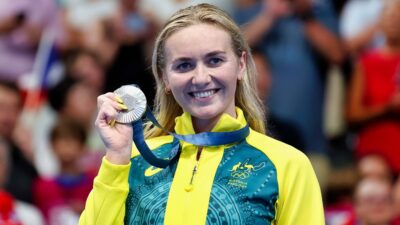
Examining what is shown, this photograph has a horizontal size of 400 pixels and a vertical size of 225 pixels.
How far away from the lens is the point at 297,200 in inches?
124

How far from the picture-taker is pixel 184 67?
3.23 meters

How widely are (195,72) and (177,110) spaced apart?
26cm

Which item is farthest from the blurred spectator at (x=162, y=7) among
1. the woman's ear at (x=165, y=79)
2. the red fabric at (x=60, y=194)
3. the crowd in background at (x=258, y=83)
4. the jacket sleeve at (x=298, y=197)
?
the jacket sleeve at (x=298, y=197)

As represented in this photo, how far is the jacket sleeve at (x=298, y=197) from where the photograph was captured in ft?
10.4

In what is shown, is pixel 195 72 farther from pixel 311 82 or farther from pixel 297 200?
pixel 311 82

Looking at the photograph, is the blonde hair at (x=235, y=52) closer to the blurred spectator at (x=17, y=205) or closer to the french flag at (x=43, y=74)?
the blurred spectator at (x=17, y=205)

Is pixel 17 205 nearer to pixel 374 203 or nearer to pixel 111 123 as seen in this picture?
pixel 374 203

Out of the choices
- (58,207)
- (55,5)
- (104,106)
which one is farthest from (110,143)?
(55,5)

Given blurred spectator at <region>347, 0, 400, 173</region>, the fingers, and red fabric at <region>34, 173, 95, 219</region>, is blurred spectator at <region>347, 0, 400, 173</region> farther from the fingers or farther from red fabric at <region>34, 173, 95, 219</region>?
the fingers

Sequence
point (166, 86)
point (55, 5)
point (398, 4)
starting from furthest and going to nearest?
point (55, 5) < point (398, 4) < point (166, 86)

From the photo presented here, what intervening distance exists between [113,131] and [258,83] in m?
3.98

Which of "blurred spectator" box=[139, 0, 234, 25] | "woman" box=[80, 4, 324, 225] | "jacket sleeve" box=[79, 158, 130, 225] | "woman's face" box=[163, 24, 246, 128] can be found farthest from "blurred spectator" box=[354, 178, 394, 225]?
"jacket sleeve" box=[79, 158, 130, 225]

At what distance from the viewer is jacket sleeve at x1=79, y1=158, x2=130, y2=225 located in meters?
3.14

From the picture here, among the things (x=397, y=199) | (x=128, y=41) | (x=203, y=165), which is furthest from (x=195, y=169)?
(x=128, y=41)
